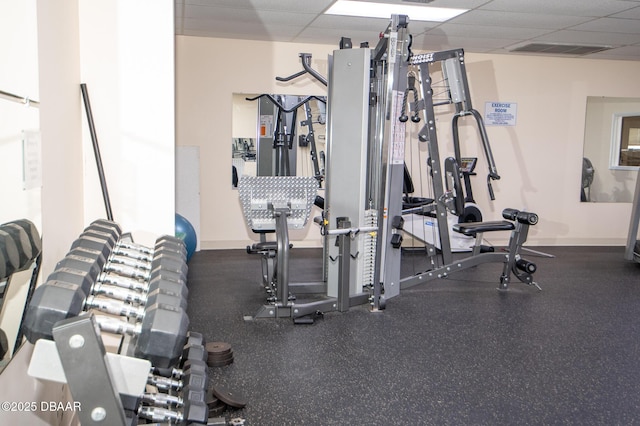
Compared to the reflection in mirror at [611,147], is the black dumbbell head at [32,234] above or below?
below

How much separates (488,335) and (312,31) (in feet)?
11.8

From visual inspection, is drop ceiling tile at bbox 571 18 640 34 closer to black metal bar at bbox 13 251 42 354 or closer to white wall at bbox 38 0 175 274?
white wall at bbox 38 0 175 274

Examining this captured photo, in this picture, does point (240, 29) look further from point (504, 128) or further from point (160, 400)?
point (160, 400)

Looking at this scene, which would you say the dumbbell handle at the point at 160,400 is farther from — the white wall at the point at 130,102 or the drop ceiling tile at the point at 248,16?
the drop ceiling tile at the point at 248,16

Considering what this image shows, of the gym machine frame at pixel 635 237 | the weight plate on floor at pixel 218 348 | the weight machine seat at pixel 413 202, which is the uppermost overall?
the weight machine seat at pixel 413 202

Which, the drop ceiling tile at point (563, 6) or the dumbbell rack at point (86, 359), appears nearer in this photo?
the dumbbell rack at point (86, 359)

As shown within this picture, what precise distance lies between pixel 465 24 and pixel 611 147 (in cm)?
376

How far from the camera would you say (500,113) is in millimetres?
7035

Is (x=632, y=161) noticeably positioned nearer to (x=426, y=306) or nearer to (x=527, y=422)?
(x=426, y=306)

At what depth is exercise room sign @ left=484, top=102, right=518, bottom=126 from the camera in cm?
700

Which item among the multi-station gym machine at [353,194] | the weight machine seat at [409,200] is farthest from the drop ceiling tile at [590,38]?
the multi-station gym machine at [353,194]

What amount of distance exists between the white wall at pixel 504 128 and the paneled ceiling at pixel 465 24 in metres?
0.26

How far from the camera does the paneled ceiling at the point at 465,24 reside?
464cm

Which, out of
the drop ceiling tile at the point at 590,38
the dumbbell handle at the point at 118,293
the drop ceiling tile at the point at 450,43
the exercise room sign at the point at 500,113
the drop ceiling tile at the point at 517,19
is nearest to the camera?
the dumbbell handle at the point at 118,293
